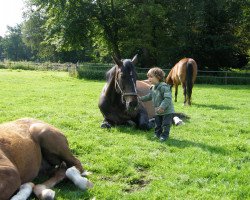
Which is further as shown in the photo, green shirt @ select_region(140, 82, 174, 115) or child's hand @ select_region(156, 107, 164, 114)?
green shirt @ select_region(140, 82, 174, 115)

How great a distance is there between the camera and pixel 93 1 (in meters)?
34.6

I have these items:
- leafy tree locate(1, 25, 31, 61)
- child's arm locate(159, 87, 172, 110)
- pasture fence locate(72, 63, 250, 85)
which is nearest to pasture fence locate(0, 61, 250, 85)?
pasture fence locate(72, 63, 250, 85)

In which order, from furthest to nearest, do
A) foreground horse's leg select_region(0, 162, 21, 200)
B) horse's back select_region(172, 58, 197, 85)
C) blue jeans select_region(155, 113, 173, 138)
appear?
horse's back select_region(172, 58, 197, 85), blue jeans select_region(155, 113, 173, 138), foreground horse's leg select_region(0, 162, 21, 200)

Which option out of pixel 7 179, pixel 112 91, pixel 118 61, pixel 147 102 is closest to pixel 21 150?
pixel 7 179

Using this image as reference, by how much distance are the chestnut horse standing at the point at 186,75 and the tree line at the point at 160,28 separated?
53.1 ft

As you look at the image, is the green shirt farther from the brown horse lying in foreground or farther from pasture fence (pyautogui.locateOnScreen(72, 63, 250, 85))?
pasture fence (pyautogui.locateOnScreen(72, 63, 250, 85))

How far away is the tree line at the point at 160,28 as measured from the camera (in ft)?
107

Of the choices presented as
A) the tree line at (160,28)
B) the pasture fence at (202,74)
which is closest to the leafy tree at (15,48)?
the tree line at (160,28)

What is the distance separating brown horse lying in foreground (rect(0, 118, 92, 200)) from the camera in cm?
379

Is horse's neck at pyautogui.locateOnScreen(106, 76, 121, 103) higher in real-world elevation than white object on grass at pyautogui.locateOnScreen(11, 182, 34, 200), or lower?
higher

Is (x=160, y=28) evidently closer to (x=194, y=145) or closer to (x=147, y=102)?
(x=147, y=102)

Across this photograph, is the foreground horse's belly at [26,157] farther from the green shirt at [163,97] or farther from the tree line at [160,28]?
the tree line at [160,28]

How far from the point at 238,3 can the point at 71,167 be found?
33.2 meters

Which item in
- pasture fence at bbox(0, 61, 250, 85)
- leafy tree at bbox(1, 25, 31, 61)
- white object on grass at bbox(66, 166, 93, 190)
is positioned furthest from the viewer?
leafy tree at bbox(1, 25, 31, 61)
